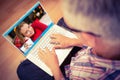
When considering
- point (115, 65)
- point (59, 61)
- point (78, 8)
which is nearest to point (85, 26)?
point (78, 8)

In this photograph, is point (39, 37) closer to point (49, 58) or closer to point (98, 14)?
point (49, 58)

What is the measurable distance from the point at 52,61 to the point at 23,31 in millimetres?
229

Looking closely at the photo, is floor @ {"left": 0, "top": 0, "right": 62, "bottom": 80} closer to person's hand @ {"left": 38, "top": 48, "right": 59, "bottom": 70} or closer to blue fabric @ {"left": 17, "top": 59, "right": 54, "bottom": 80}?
blue fabric @ {"left": 17, "top": 59, "right": 54, "bottom": 80}

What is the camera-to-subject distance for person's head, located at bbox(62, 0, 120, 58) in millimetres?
511

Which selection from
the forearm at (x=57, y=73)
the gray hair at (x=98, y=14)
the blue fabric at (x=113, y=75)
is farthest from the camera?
the forearm at (x=57, y=73)

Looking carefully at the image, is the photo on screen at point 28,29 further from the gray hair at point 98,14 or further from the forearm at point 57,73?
the gray hair at point 98,14

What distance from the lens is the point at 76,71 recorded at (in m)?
0.82

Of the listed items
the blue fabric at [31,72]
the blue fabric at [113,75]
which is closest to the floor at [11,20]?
the blue fabric at [31,72]

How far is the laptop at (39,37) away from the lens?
3.36ft

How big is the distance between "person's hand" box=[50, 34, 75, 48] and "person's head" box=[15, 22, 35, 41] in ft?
0.39

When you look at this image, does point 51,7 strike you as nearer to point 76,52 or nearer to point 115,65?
point 76,52

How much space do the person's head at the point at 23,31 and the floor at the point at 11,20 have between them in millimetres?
314

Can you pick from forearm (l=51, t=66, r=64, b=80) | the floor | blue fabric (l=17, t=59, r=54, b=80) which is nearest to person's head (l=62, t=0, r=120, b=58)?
forearm (l=51, t=66, r=64, b=80)

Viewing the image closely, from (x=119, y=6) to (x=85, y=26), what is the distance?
11 centimetres
